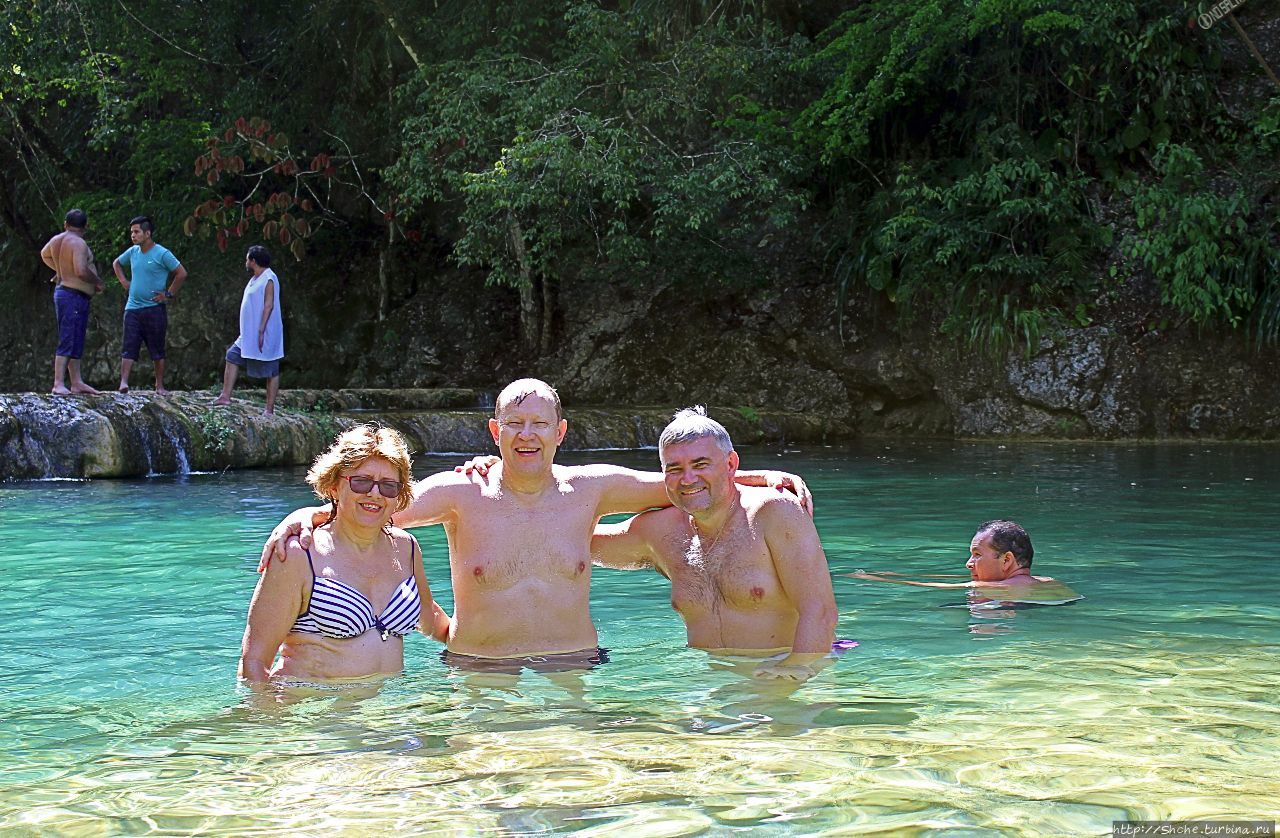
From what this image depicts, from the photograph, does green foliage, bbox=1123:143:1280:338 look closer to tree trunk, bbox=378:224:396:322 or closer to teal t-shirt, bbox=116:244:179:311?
teal t-shirt, bbox=116:244:179:311

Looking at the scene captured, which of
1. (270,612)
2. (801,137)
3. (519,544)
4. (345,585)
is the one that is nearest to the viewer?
(270,612)

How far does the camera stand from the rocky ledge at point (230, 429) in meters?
13.7

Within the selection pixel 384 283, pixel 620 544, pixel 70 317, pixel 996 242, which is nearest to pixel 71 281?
pixel 70 317

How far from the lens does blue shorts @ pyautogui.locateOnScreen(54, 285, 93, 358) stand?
13.7 metres

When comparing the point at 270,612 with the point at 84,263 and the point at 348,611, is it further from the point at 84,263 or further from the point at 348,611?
the point at 84,263

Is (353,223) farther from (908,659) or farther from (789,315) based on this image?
(908,659)

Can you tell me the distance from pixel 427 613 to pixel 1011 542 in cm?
350

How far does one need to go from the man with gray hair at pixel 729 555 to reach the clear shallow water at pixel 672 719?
0.17 m

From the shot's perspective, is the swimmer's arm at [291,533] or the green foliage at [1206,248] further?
the green foliage at [1206,248]

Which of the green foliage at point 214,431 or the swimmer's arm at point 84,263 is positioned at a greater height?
the swimmer's arm at point 84,263

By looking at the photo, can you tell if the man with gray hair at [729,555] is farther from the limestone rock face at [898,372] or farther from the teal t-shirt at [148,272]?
the limestone rock face at [898,372]

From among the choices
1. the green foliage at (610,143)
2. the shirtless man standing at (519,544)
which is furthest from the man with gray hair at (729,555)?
the green foliage at (610,143)

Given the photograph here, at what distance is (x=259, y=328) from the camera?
1502 centimetres

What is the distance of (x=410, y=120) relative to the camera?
64.9 ft
